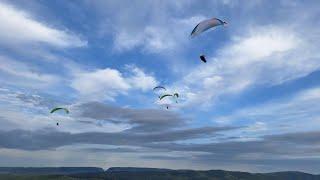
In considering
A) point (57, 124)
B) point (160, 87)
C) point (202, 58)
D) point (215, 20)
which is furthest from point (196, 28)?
point (57, 124)

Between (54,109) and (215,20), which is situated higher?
(215,20)

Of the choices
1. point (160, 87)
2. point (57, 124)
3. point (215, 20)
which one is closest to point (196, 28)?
point (215, 20)

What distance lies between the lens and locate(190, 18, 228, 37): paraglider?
69062 mm

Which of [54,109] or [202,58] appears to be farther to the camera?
[54,109]

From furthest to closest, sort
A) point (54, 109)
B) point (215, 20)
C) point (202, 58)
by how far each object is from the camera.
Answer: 1. point (54, 109)
2. point (215, 20)
3. point (202, 58)

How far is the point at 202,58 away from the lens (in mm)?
60188

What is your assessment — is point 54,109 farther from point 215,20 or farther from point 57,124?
point 215,20

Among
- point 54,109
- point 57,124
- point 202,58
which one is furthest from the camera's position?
point 54,109

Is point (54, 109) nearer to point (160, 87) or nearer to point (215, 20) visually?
point (160, 87)

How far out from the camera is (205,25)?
232 ft

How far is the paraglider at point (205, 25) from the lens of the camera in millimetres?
69062

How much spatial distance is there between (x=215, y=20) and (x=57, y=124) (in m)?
47.6

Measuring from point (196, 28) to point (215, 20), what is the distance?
3617mm

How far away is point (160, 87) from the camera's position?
99.7m
